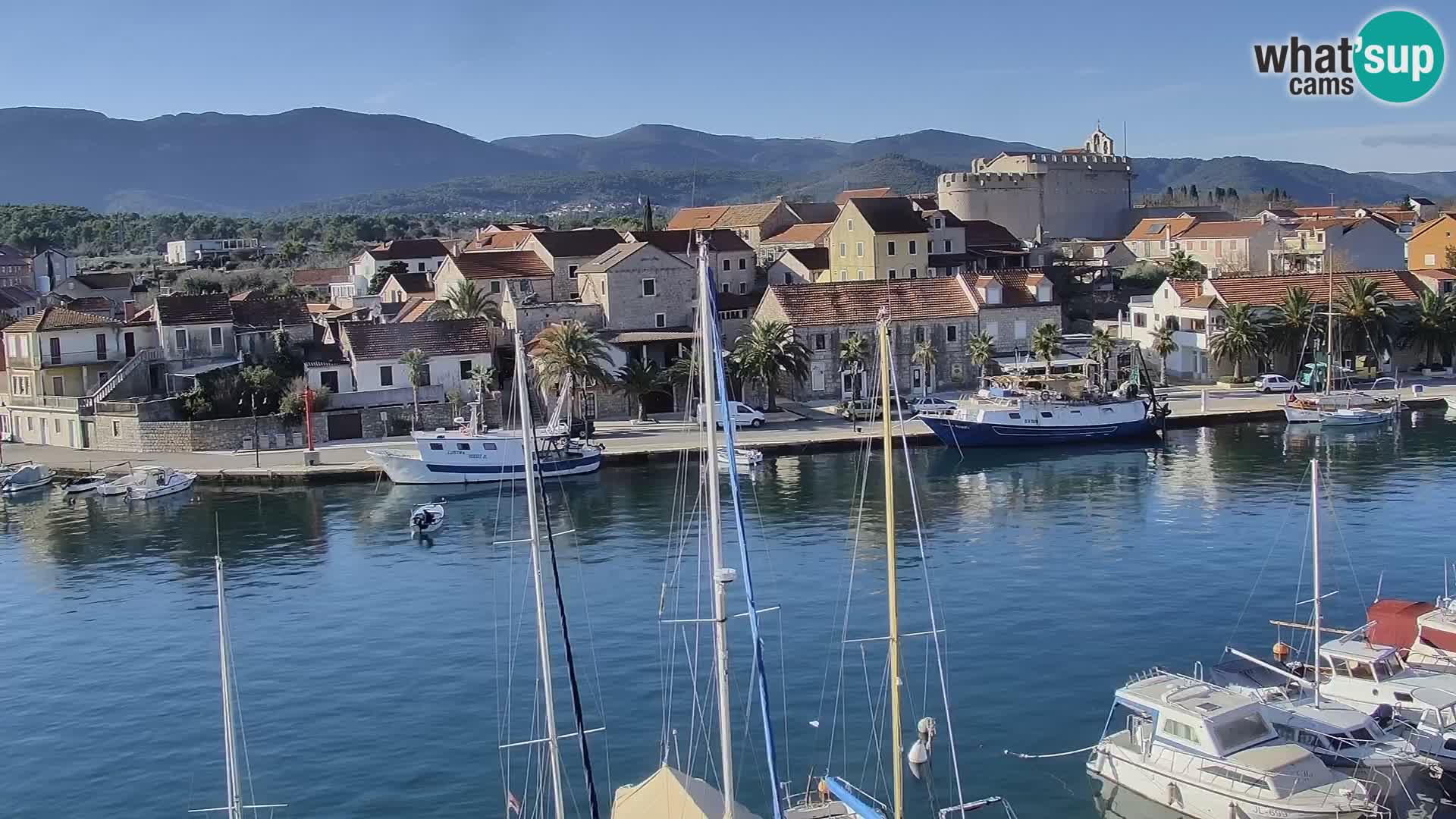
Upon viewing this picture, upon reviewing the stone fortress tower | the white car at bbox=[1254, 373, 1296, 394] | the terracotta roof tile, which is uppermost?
the stone fortress tower

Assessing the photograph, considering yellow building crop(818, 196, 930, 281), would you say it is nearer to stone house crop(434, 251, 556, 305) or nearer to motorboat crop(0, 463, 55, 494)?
stone house crop(434, 251, 556, 305)

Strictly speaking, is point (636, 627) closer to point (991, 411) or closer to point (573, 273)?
point (991, 411)

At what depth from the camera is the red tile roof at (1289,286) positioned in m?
76.0

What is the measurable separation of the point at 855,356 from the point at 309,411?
24.0 meters

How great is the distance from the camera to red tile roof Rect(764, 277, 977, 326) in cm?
7231

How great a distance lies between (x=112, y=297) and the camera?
104 meters

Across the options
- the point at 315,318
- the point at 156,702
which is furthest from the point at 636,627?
the point at 315,318

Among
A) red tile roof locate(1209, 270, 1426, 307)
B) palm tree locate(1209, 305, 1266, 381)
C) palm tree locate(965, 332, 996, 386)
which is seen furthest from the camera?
red tile roof locate(1209, 270, 1426, 307)

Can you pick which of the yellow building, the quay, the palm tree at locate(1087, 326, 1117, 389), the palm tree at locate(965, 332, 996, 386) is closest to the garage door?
the quay

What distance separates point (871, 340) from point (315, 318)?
3153 centimetres

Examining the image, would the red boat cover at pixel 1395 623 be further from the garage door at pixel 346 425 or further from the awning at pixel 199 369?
the awning at pixel 199 369

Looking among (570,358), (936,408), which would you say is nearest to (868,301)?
(936,408)

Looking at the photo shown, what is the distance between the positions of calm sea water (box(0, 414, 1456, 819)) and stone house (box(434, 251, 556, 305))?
21707 mm

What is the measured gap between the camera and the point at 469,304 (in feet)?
245
